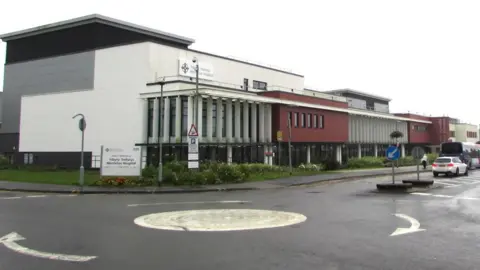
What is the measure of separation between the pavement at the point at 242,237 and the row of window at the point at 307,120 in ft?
108

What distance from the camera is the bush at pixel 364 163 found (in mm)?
48656

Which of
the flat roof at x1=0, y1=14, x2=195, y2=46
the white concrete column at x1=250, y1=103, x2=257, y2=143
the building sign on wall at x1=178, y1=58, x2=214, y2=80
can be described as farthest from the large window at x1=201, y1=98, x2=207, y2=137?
the flat roof at x1=0, y1=14, x2=195, y2=46

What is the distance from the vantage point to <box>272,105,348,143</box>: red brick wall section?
45906mm

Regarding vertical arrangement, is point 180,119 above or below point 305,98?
below

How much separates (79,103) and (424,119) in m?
61.3

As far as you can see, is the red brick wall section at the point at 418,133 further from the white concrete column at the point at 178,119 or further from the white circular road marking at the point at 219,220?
the white circular road marking at the point at 219,220

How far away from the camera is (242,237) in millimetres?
9078

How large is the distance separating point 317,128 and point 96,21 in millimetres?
27260

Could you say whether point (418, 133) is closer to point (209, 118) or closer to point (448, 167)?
point (448, 167)

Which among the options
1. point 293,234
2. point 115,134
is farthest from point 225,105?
point 293,234

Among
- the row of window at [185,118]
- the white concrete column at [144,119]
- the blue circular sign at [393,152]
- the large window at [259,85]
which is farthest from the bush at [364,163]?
the blue circular sign at [393,152]

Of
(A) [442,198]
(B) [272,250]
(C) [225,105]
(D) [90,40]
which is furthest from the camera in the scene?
(D) [90,40]

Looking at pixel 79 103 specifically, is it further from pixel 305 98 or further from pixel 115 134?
pixel 305 98

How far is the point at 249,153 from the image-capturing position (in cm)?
4416
